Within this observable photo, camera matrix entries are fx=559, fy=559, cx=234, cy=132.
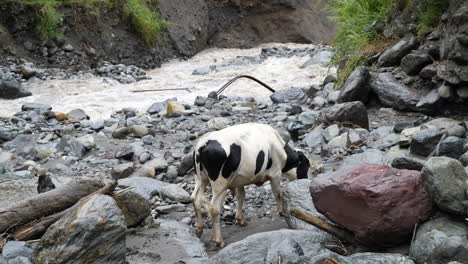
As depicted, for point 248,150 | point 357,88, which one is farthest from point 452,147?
point 357,88

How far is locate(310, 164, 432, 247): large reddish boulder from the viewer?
13.4ft

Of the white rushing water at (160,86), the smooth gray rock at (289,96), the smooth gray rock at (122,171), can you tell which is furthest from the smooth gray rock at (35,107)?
the smooth gray rock at (289,96)

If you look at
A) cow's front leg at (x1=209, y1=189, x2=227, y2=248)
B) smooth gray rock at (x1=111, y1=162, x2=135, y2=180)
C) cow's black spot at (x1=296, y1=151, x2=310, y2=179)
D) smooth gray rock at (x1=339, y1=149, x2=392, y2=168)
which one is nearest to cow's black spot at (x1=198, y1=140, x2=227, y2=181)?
cow's front leg at (x1=209, y1=189, x2=227, y2=248)

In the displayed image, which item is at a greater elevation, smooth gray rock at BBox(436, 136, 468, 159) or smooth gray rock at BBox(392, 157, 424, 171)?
smooth gray rock at BBox(392, 157, 424, 171)

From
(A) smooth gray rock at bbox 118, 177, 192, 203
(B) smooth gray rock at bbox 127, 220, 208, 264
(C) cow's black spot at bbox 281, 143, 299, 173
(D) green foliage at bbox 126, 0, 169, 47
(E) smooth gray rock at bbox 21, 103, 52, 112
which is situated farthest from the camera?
(D) green foliage at bbox 126, 0, 169, 47

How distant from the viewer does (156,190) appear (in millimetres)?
6410

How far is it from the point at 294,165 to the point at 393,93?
132 inches

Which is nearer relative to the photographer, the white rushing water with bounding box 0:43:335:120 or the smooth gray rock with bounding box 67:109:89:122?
the smooth gray rock with bounding box 67:109:89:122

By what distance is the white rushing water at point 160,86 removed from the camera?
11891mm

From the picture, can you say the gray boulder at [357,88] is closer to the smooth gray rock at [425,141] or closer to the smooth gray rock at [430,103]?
the smooth gray rock at [430,103]

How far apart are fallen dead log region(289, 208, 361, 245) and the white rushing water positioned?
717 centimetres

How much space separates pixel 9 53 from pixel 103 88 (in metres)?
2.98

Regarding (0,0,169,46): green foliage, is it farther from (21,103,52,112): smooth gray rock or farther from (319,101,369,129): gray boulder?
(319,101,369,129): gray boulder

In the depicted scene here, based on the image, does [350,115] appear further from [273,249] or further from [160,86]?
[160,86]
